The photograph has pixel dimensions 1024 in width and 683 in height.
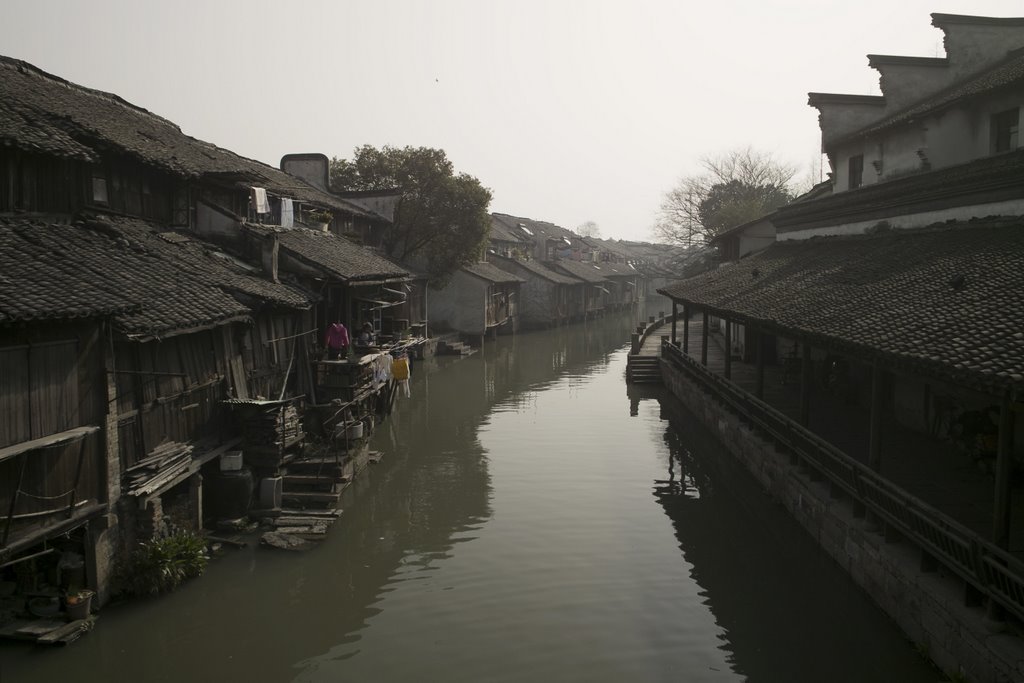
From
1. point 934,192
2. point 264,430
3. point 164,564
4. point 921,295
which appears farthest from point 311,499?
point 934,192

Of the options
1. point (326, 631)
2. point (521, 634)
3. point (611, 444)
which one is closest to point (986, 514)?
point (521, 634)

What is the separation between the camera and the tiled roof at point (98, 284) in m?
9.81

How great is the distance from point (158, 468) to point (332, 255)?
10.8 metres

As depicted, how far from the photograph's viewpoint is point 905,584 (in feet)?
32.6

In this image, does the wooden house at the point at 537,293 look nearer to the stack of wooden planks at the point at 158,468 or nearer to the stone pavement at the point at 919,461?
the stone pavement at the point at 919,461

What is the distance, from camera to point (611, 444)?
23.0m

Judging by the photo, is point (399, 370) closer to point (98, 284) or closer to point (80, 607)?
point (98, 284)

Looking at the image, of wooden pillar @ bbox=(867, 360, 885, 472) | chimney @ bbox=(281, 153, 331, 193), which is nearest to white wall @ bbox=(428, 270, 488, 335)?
chimney @ bbox=(281, 153, 331, 193)

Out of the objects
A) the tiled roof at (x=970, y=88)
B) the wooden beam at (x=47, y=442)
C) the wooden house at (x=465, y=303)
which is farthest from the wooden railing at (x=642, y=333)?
the wooden beam at (x=47, y=442)

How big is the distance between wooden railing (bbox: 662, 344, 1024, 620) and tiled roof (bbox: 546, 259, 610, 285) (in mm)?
48430

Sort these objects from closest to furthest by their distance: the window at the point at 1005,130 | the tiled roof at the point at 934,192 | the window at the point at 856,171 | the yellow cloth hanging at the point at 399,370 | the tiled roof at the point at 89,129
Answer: the tiled roof at the point at 89,129 < the tiled roof at the point at 934,192 < the window at the point at 1005,130 < the yellow cloth hanging at the point at 399,370 < the window at the point at 856,171

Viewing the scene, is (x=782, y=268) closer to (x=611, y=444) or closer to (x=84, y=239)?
(x=611, y=444)

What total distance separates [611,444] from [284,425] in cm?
1075

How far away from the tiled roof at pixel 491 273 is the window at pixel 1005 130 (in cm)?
2608
